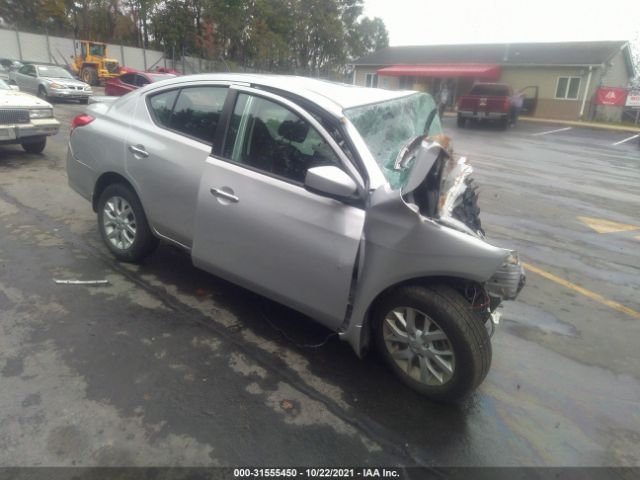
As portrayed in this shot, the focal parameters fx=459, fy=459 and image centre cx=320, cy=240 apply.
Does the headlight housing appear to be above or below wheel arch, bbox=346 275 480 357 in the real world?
above

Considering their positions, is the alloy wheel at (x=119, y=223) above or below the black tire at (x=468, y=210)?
below

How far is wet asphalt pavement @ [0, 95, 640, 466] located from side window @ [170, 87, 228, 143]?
4.46 feet

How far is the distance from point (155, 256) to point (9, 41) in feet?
117

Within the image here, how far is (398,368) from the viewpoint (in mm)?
2965

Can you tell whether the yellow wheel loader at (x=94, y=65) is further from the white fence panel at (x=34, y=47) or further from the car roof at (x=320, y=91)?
the car roof at (x=320, y=91)

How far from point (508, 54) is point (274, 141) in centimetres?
3480

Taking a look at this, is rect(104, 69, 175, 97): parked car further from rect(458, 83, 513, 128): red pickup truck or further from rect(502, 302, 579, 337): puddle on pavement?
rect(502, 302, 579, 337): puddle on pavement

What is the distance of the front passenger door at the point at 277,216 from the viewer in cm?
286

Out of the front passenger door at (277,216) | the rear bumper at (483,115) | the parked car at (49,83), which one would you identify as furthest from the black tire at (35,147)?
the rear bumper at (483,115)

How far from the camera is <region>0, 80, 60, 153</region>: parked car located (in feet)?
24.3

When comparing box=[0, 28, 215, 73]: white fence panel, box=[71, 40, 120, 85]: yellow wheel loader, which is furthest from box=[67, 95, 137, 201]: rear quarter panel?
box=[0, 28, 215, 73]: white fence panel

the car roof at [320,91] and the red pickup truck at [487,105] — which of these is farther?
the red pickup truck at [487,105]

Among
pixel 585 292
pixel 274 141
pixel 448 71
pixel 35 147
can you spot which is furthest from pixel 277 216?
pixel 448 71

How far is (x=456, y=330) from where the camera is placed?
2.61 meters
